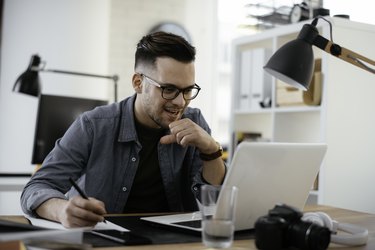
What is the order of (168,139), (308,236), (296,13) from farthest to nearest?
(296,13), (168,139), (308,236)

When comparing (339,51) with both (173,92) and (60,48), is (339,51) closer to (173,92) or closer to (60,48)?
(173,92)

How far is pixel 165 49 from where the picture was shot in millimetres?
1675

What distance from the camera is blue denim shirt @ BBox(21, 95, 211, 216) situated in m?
1.57

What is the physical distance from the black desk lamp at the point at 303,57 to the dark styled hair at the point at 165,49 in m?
0.37

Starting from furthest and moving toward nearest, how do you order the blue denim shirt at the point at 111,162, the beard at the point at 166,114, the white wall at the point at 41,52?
1. the white wall at the point at 41,52
2. the beard at the point at 166,114
3. the blue denim shirt at the point at 111,162

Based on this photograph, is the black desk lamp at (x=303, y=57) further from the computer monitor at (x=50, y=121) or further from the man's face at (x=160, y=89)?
the computer monitor at (x=50, y=121)

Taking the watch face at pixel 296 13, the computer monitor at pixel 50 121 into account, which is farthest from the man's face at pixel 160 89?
the watch face at pixel 296 13

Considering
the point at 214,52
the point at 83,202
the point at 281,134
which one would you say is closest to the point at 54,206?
the point at 83,202

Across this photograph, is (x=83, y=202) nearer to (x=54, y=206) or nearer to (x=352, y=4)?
(x=54, y=206)

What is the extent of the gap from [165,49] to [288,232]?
85 cm

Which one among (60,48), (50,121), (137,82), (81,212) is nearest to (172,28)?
(60,48)

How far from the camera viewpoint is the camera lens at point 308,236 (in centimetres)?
101

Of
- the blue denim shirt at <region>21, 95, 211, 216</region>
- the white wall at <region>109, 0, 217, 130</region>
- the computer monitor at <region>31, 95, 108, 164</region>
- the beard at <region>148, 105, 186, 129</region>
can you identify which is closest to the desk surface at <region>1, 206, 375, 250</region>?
the blue denim shirt at <region>21, 95, 211, 216</region>

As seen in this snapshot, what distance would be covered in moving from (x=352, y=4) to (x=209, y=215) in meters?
2.75
